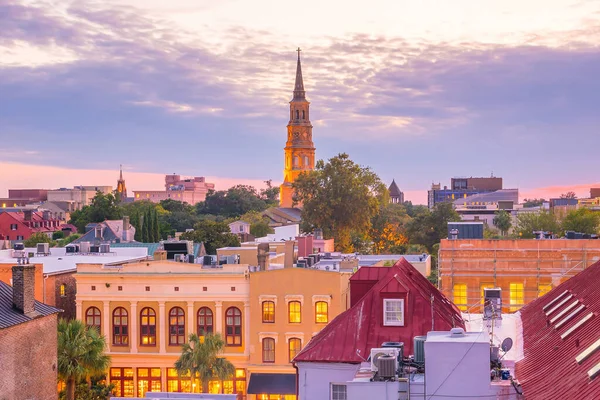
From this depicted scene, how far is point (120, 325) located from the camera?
4756cm

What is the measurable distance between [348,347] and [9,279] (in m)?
29.7

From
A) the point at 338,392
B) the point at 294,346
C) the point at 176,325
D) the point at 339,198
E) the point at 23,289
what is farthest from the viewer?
the point at 339,198

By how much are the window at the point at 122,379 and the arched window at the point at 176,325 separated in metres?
2.99

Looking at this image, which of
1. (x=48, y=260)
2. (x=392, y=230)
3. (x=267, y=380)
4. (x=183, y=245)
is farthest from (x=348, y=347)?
(x=392, y=230)

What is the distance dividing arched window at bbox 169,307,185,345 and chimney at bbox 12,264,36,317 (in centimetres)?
1195

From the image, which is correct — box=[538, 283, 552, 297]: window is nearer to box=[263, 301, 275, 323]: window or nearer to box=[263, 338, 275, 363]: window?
box=[263, 301, 275, 323]: window

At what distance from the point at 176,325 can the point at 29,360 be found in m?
12.8

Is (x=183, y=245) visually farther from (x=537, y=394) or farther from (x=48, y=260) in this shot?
(x=537, y=394)

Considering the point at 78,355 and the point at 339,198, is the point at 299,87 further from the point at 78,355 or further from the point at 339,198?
the point at 78,355

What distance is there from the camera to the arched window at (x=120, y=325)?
47.5m

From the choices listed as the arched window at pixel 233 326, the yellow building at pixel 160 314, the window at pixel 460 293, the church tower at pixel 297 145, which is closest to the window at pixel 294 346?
the yellow building at pixel 160 314

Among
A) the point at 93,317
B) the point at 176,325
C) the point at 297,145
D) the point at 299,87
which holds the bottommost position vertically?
the point at 176,325

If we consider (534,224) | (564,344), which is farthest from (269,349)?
(534,224)

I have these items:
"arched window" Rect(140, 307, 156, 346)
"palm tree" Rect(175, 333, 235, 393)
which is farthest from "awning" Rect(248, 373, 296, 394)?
"arched window" Rect(140, 307, 156, 346)
